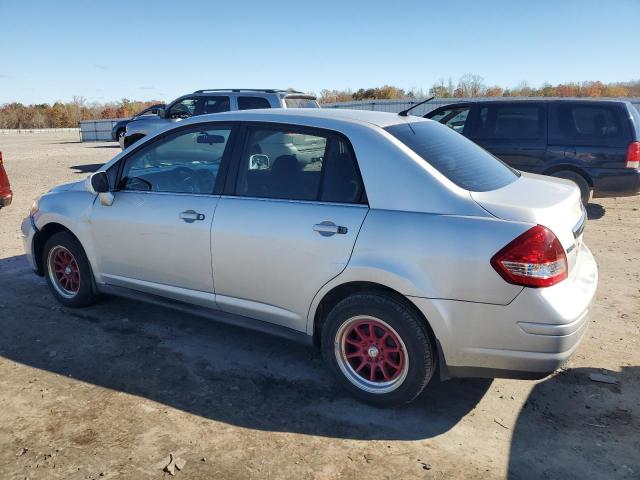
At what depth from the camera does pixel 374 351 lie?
3303mm

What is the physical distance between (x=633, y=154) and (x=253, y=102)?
6.96 meters

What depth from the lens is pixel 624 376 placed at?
3707 mm

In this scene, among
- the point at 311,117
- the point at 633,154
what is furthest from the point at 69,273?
the point at 633,154

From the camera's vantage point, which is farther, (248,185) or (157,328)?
(157,328)

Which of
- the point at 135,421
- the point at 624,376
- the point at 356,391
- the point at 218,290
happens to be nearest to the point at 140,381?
the point at 135,421

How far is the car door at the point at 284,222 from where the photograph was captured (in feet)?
10.8

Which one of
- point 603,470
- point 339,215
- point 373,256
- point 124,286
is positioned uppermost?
point 339,215

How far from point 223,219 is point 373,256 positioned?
1176 millimetres

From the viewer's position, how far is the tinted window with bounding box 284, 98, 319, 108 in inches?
425

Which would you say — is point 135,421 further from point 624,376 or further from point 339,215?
point 624,376

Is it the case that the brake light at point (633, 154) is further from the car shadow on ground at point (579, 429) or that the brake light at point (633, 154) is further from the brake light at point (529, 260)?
the brake light at point (529, 260)

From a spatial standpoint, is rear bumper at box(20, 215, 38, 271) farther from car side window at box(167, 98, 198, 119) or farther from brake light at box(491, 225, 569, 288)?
car side window at box(167, 98, 198, 119)

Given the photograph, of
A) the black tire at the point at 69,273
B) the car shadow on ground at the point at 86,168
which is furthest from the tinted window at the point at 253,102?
the black tire at the point at 69,273

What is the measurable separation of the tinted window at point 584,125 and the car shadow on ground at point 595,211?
4.47ft
